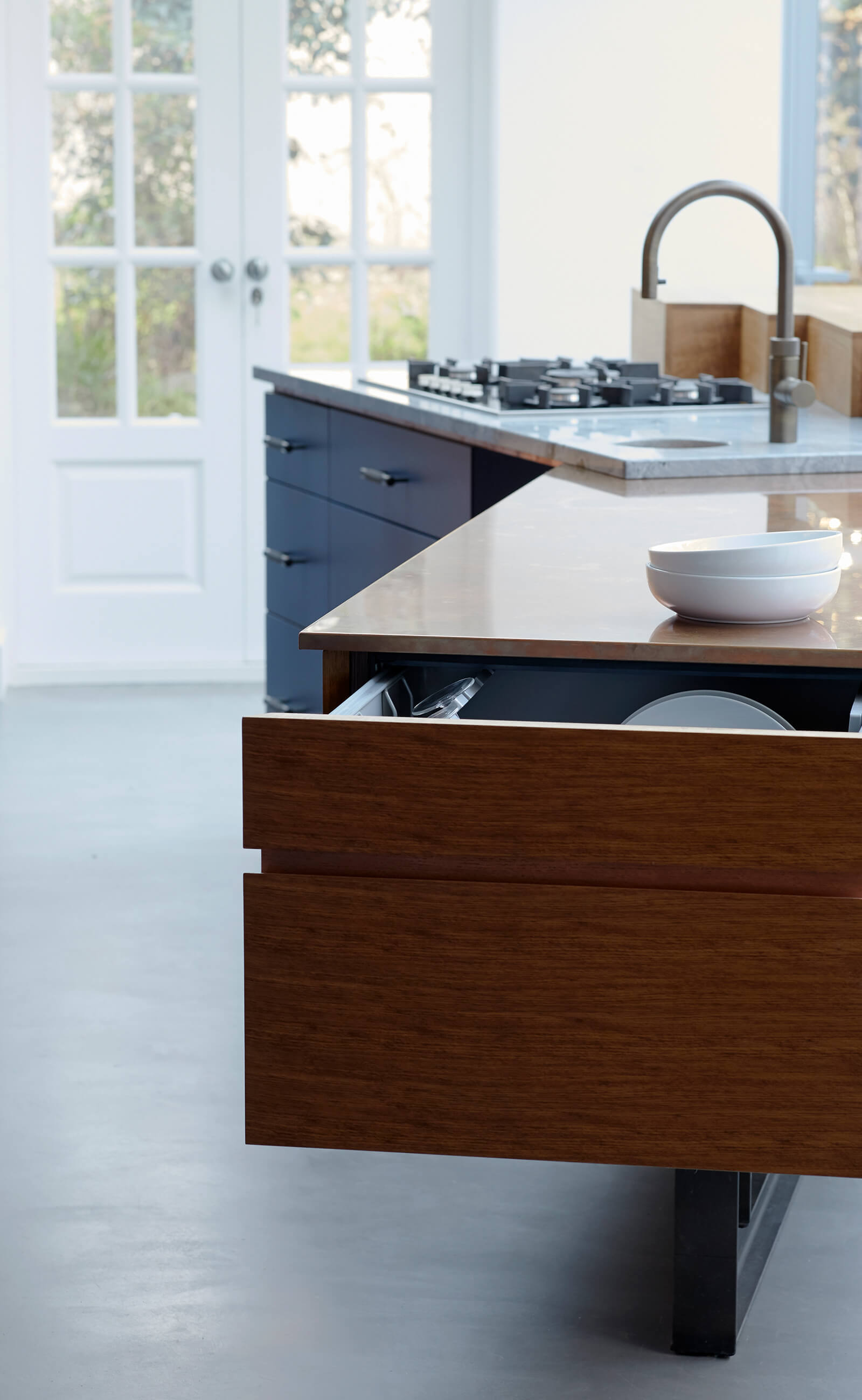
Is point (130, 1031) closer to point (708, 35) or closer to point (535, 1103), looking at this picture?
point (535, 1103)

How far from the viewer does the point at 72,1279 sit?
180 centimetres

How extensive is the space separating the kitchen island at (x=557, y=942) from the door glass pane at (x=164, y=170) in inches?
151

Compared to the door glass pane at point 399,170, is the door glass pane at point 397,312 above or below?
below

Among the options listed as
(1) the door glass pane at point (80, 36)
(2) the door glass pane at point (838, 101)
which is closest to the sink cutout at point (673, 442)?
(1) the door glass pane at point (80, 36)

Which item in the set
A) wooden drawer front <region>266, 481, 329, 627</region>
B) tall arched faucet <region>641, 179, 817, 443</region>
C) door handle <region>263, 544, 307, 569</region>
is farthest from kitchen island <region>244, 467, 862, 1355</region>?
door handle <region>263, 544, 307, 569</region>

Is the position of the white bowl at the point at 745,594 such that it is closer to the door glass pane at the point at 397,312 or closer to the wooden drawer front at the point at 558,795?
the wooden drawer front at the point at 558,795

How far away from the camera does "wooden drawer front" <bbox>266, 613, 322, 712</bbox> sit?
3312 millimetres

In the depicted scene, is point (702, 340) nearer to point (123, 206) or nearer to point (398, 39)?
point (398, 39)

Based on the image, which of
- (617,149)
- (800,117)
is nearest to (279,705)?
(617,149)

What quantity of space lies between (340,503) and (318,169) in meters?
1.96

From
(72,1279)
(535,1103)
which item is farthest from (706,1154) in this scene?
(72,1279)

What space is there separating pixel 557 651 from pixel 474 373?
6.20 ft

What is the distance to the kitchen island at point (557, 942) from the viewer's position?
1.16 m

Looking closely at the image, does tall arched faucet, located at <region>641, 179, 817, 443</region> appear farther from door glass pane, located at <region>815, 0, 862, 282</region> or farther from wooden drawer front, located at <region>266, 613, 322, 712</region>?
door glass pane, located at <region>815, 0, 862, 282</region>
